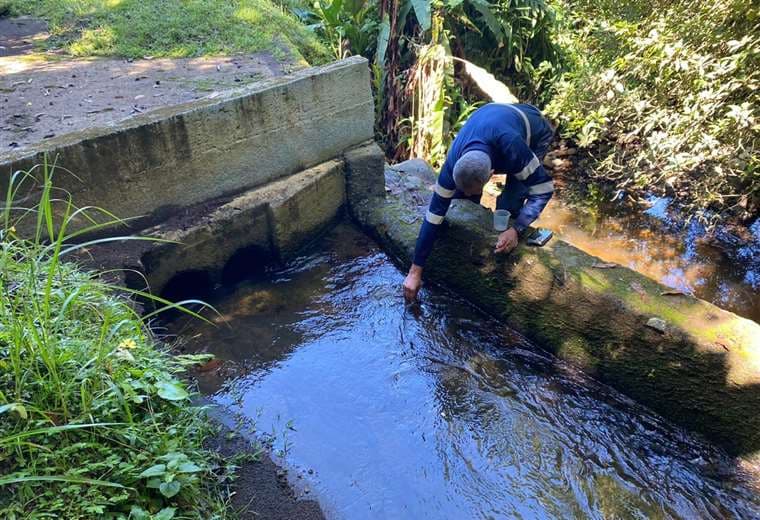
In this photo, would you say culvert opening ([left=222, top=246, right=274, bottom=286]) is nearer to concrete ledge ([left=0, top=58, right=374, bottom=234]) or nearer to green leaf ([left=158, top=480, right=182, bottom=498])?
concrete ledge ([left=0, top=58, right=374, bottom=234])

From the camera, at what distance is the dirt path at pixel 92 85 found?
3.92 m

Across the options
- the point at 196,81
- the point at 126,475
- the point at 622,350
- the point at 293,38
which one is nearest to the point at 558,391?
the point at 622,350

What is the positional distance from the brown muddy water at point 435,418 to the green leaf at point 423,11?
3.42 m

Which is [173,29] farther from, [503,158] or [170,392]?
[170,392]

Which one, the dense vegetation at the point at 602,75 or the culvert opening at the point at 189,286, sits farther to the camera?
the dense vegetation at the point at 602,75

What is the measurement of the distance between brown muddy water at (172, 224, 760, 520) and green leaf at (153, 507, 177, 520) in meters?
0.94

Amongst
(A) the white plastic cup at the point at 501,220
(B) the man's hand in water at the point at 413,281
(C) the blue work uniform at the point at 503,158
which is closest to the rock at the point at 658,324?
(C) the blue work uniform at the point at 503,158

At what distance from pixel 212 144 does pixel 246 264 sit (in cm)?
97

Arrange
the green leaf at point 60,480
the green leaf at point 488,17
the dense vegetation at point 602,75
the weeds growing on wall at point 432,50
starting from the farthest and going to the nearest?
the green leaf at point 488,17, the weeds growing on wall at point 432,50, the dense vegetation at point 602,75, the green leaf at point 60,480

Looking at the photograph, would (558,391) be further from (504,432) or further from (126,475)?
(126,475)

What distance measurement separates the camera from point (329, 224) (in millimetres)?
4812

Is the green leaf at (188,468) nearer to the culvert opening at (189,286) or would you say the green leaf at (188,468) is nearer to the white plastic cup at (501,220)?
the culvert opening at (189,286)

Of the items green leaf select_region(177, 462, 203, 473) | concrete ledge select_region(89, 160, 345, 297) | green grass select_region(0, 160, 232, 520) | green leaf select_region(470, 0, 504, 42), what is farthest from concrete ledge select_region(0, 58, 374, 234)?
green leaf select_region(470, 0, 504, 42)

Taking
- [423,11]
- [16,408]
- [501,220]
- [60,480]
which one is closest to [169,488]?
[60,480]
